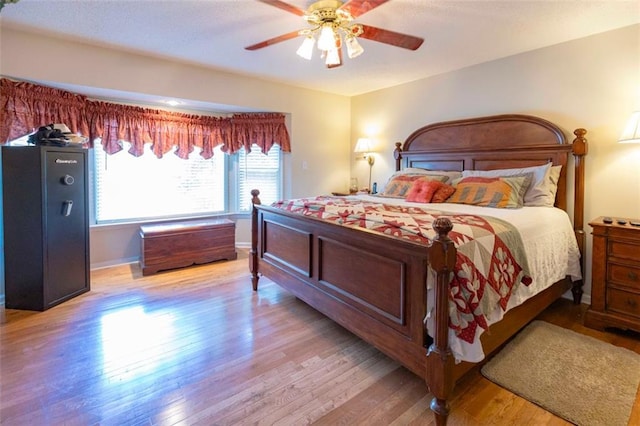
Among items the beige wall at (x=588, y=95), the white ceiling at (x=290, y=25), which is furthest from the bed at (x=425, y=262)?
the white ceiling at (x=290, y=25)

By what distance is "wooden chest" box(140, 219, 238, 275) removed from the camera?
3.74 metres

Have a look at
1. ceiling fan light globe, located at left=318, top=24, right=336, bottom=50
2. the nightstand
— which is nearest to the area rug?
the nightstand

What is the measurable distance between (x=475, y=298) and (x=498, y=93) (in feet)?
9.00

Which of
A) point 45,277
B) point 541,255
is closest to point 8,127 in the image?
point 45,277

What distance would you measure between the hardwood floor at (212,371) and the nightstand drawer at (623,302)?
191mm

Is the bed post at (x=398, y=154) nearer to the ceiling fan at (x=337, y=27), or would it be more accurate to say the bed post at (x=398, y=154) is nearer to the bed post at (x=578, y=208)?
the bed post at (x=578, y=208)

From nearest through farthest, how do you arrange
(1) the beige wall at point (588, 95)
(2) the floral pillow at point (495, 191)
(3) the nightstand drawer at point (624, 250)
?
1. (3) the nightstand drawer at point (624, 250)
2. (1) the beige wall at point (588, 95)
3. (2) the floral pillow at point (495, 191)

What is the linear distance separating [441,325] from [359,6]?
1843 millimetres

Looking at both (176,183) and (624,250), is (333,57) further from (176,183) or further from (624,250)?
(176,183)

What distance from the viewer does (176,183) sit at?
446cm

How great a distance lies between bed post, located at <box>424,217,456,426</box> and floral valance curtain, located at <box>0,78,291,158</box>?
11.4 ft

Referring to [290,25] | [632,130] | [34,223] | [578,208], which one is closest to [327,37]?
[290,25]

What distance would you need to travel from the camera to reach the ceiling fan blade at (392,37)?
87.9 inches

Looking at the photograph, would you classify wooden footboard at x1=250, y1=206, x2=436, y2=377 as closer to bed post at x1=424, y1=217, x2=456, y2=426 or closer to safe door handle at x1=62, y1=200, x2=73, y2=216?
bed post at x1=424, y1=217, x2=456, y2=426
